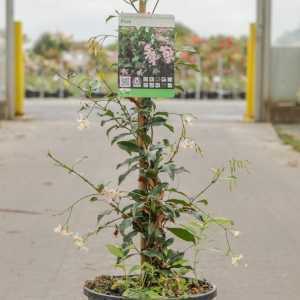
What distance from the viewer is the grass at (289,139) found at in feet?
49.8

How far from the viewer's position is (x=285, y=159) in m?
14.0

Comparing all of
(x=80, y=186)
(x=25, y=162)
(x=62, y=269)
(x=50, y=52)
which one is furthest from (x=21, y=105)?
(x=50, y=52)

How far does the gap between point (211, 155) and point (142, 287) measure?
349 inches

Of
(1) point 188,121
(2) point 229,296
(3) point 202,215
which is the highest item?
(1) point 188,121

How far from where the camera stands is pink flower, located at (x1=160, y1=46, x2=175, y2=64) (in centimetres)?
537

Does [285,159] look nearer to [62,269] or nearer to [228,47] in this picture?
[62,269]

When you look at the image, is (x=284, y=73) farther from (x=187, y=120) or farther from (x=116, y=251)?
(x=116, y=251)

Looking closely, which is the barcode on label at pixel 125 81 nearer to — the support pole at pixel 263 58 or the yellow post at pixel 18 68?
the support pole at pixel 263 58

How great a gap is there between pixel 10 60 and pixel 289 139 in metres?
6.50

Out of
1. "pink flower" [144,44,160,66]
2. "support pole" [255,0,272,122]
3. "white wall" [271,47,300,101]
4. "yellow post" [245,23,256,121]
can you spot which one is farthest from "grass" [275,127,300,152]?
"pink flower" [144,44,160,66]

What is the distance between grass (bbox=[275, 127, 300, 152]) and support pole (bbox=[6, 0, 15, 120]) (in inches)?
213

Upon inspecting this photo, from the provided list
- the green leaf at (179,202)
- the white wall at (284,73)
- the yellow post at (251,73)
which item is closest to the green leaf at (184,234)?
the green leaf at (179,202)

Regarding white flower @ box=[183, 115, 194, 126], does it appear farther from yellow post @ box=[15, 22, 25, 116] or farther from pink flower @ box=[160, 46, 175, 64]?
yellow post @ box=[15, 22, 25, 116]

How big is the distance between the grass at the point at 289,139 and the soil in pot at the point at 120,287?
373 inches
